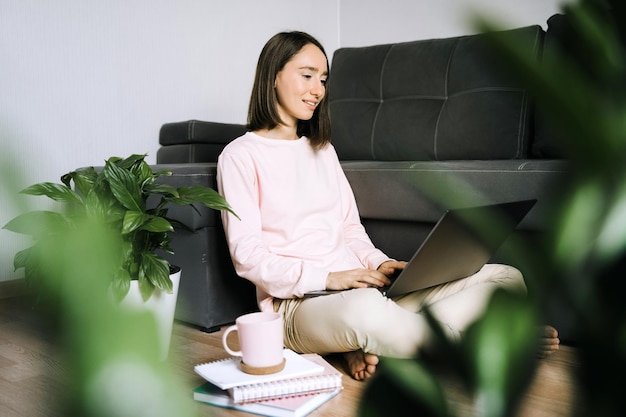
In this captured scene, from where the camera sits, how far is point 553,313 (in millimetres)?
111

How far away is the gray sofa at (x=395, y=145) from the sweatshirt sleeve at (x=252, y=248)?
139 mm

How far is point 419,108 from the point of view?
2.30m

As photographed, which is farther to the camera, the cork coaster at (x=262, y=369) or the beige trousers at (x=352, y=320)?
the beige trousers at (x=352, y=320)

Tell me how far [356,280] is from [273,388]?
14.6 inches

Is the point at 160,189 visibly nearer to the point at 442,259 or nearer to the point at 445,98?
the point at 442,259

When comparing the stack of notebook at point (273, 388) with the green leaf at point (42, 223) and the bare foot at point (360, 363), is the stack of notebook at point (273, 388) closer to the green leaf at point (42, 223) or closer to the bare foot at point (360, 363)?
the bare foot at point (360, 363)

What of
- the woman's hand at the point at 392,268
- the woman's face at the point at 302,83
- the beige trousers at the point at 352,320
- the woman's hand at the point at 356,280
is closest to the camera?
the beige trousers at the point at 352,320

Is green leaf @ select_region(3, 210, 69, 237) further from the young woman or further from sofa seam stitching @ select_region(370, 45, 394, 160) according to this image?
sofa seam stitching @ select_region(370, 45, 394, 160)

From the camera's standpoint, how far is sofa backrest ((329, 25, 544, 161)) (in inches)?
80.7

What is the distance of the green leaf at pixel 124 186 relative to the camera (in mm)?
1295

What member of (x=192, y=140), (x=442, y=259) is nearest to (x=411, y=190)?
(x=442, y=259)

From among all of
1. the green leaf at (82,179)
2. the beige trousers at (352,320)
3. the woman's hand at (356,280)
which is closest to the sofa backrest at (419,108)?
the beige trousers at (352,320)

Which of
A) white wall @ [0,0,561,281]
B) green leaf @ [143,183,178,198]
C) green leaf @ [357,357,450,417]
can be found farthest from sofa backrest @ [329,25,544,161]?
green leaf @ [357,357,450,417]

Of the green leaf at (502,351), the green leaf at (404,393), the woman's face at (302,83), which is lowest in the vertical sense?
the green leaf at (404,393)
